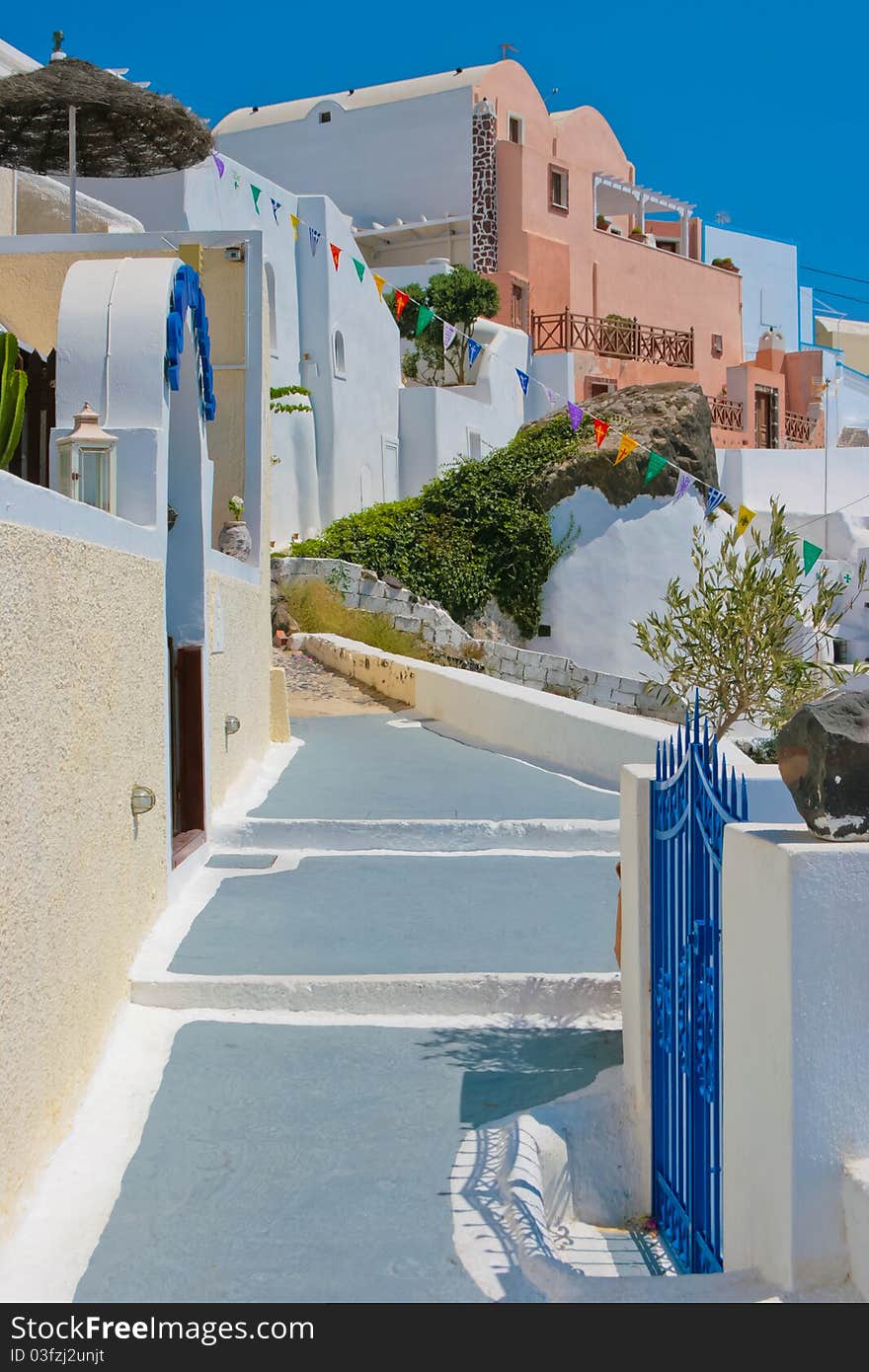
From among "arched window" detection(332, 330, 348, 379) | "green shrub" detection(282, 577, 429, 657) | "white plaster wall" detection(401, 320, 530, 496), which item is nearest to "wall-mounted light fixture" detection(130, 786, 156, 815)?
"green shrub" detection(282, 577, 429, 657)

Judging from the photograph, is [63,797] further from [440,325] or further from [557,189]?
[557,189]

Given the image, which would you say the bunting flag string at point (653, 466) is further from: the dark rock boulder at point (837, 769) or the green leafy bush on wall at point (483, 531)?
the dark rock boulder at point (837, 769)

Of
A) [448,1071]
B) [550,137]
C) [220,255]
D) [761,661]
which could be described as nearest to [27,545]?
[448,1071]

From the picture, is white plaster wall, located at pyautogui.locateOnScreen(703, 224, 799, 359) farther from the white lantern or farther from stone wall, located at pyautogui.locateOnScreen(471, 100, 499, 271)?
the white lantern

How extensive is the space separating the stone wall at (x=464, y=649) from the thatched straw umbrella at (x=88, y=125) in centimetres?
909

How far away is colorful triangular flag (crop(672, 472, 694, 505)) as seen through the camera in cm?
2250

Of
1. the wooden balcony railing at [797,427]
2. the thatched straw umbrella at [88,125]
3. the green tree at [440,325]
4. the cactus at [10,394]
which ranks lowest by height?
the cactus at [10,394]

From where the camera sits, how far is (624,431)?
77.3 ft

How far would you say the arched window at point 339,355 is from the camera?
24719 millimetres

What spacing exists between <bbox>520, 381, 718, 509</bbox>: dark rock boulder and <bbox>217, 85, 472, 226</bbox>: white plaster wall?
1293cm

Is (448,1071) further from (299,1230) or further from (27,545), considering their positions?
(27,545)

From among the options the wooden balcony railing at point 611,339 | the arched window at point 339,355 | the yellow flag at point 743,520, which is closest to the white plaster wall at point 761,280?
the wooden balcony railing at point 611,339

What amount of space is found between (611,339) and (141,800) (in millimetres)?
32816

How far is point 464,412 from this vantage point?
29.1 metres
